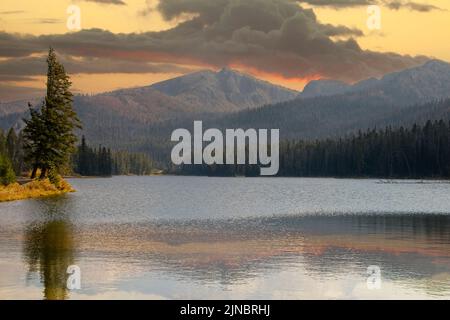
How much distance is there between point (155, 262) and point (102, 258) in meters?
3.47

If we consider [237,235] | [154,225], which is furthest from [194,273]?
[154,225]

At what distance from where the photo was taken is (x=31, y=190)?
109 m

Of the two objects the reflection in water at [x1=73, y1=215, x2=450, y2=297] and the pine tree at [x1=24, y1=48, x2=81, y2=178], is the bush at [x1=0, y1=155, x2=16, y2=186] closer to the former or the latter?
the pine tree at [x1=24, y1=48, x2=81, y2=178]

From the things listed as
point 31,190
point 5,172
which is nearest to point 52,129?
point 31,190

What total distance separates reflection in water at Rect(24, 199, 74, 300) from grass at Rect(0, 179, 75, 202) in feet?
122

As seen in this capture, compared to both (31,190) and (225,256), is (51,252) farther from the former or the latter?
(31,190)

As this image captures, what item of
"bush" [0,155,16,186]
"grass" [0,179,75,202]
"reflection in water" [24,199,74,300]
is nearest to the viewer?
"reflection in water" [24,199,74,300]

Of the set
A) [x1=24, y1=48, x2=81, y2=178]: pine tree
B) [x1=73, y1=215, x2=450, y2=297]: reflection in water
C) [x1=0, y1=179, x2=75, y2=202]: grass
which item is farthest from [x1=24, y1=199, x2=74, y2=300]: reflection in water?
[x1=24, y1=48, x2=81, y2=178]: pine tree

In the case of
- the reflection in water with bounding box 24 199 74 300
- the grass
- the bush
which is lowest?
the reflection in water with bounding box 24 199 74 300

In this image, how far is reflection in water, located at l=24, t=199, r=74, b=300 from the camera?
100 ft

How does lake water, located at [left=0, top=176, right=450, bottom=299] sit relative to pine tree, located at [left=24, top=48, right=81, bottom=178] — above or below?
below

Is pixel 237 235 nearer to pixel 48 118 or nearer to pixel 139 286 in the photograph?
pixel 139 286

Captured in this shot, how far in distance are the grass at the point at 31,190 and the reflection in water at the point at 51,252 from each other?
122 ft
